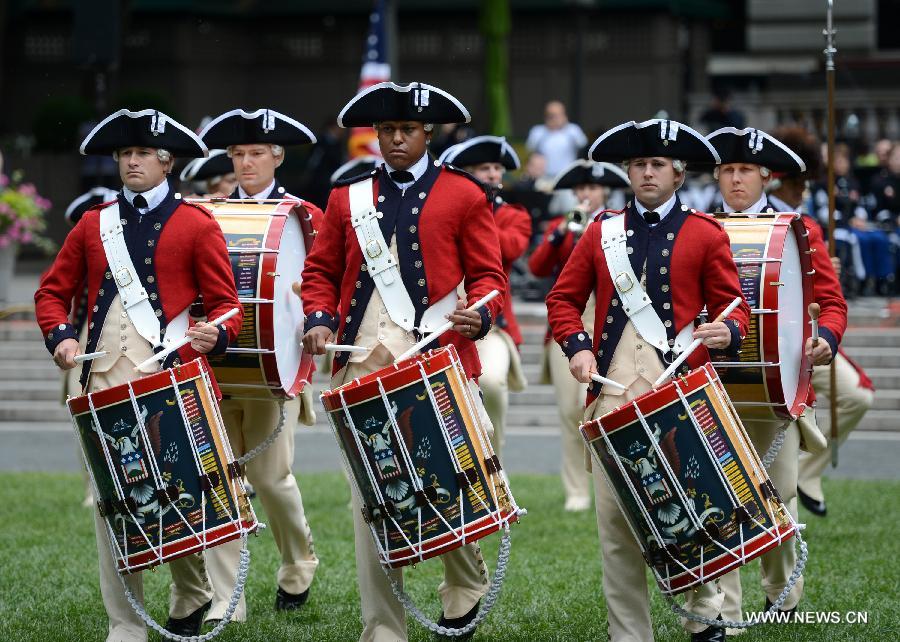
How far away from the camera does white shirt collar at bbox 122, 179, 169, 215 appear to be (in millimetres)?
7227

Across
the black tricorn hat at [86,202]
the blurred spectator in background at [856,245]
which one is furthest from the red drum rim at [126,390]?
the blurred spectator in background at [856,245]

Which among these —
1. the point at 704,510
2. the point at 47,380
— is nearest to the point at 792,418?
the point at 704,510

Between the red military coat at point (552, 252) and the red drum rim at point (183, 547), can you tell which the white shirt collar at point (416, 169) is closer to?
the red drum rim at point (183, 547)

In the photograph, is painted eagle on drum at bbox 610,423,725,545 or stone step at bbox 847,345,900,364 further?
stone step at bbox 847,345,900,364

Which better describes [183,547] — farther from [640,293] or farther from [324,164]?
[324,164]

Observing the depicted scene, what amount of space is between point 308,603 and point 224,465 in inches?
75.3

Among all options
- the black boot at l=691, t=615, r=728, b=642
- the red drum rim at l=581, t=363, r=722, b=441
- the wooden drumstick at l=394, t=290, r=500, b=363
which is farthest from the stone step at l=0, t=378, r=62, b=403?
the red drum rim at l=581, t=363, r=722, b=441

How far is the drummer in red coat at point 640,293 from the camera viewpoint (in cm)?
687

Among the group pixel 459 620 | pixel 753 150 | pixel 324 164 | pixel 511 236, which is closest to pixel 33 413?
pixel 511 236

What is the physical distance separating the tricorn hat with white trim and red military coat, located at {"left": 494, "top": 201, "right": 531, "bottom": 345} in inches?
88.0

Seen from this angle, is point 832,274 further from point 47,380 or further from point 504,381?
point 47,380

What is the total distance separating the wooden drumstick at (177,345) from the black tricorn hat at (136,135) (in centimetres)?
72

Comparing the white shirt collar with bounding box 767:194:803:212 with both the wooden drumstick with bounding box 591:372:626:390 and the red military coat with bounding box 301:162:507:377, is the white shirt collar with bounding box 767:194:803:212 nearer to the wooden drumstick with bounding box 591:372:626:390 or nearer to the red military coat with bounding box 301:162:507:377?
the red military coat with bounding box 301:162:507:377

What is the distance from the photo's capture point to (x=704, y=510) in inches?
250
